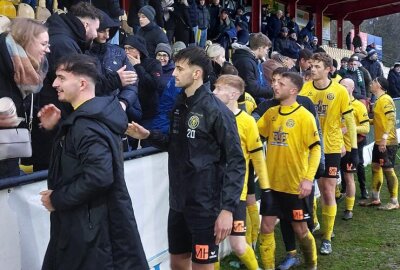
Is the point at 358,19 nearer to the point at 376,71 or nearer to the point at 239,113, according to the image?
the point at 376,71

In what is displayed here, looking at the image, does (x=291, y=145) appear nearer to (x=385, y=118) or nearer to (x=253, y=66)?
(x=253, y=66)

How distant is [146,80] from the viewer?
5.39 meters

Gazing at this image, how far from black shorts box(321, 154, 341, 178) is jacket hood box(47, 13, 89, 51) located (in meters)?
3.13

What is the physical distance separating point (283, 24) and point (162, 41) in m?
9.76

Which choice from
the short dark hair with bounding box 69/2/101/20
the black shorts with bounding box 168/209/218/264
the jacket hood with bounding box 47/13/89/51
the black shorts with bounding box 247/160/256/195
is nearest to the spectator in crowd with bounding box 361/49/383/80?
the black shorts with bounding box 247/160/256/195

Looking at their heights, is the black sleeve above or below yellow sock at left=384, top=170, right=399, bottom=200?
above

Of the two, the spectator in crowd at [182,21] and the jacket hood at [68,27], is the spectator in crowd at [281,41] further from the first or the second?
the jacket hood at [68,27]

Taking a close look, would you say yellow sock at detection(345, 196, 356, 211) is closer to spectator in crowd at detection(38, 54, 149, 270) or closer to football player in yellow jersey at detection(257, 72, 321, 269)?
football player in yellow jersey at detection(257, 72, 321, 269)

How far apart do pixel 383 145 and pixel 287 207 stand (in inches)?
130

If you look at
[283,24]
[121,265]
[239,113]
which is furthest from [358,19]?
[121,265]

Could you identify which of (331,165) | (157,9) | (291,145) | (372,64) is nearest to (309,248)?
(291,145)

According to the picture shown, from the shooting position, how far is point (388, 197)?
8.20 meters

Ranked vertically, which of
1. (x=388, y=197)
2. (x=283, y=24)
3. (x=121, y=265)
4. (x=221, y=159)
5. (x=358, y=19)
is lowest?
(x=388, y=197)

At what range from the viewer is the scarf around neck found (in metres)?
3.25
